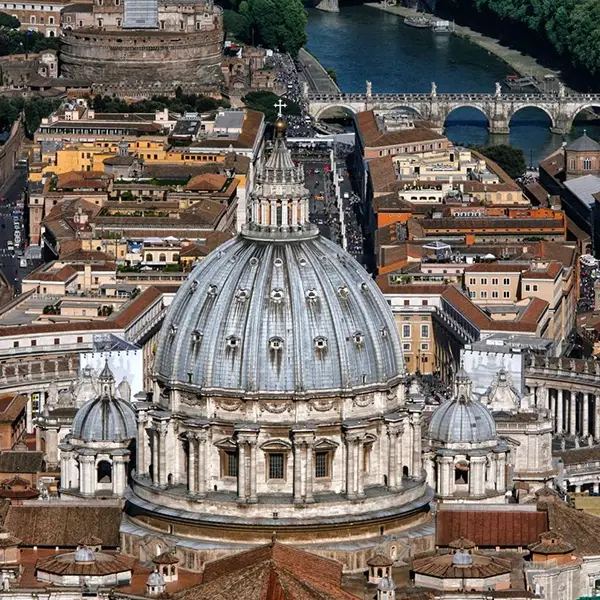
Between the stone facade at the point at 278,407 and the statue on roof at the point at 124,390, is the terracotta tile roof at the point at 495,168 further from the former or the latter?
the stone facade at the point at 278,407

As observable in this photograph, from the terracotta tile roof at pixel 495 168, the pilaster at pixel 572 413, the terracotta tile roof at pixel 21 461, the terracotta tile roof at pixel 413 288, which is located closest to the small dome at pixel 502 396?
the pilaster at pixel 572 413

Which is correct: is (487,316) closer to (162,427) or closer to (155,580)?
(162,427)

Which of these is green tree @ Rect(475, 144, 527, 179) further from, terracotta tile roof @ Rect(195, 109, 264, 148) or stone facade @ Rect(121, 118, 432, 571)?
stone facade @ Rect(121, 118, 432, 571)

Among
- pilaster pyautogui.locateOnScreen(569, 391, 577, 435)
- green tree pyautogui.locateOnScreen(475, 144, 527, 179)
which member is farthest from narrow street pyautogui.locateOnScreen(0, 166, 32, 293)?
pilaster pyautogui.locateOnScreen(569, 391, 577, 435)

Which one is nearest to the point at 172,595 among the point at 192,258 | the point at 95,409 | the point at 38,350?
the point at 95,409

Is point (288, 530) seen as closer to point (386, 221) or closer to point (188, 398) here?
point (188, 398)
